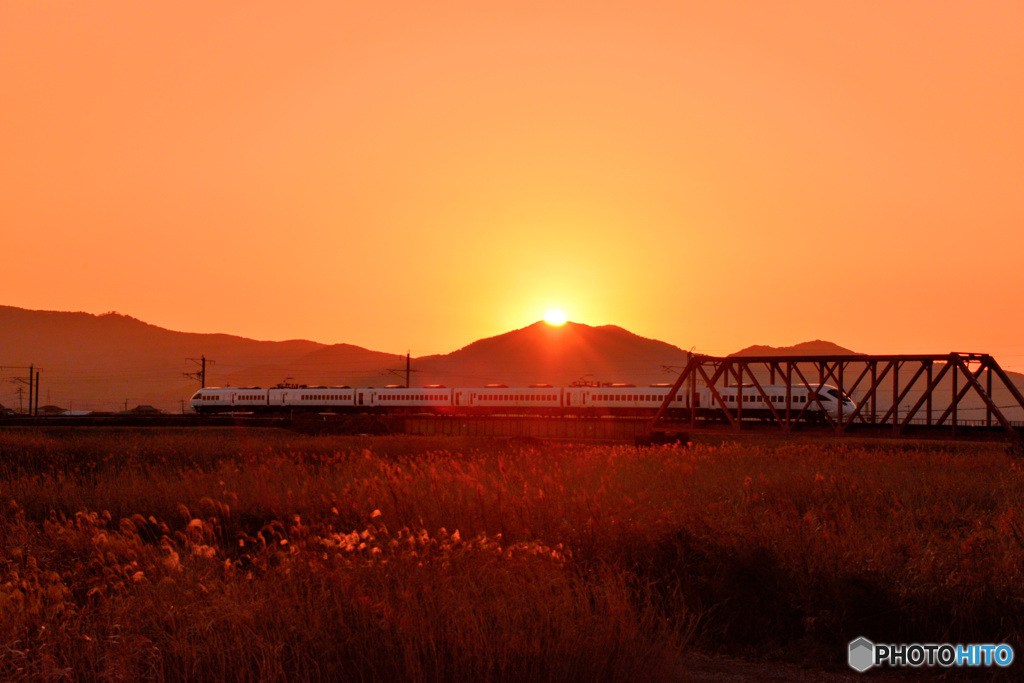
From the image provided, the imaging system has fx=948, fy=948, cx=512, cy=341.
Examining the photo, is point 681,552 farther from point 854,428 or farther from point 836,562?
point 854,428

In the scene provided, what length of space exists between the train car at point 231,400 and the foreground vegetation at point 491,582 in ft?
290

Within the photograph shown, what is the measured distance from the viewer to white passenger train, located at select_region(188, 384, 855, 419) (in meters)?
75.6

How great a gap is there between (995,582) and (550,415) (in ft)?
255

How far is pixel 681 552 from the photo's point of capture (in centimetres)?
1275

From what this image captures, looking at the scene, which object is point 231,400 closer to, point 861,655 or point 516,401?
point 516,401

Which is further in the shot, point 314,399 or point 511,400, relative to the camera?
point 314,399

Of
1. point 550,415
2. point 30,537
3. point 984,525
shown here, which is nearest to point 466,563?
point 30,537

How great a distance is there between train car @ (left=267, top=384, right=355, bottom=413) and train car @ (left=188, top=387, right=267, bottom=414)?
1375mm

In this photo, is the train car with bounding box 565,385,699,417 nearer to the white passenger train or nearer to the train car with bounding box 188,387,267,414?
the white passenger train

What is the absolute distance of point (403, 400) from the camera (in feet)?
331


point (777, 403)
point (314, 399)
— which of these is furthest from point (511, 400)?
point (777, 403)

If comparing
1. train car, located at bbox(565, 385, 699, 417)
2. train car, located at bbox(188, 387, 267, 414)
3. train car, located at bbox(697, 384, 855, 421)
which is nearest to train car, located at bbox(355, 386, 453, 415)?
train car, located at bbox(188, 387, 267, 414)

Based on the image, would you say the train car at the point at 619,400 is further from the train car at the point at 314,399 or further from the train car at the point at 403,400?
the train car at the point at 314,399

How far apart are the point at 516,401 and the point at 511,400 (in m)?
0.56
